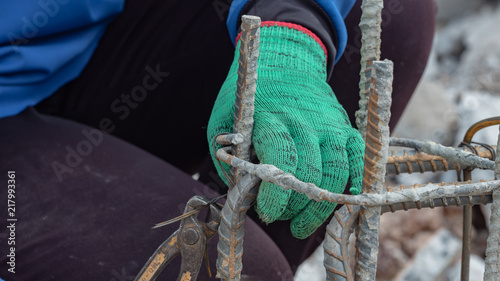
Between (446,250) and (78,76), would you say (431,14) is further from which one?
(446,250)

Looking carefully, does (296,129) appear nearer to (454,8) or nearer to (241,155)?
(241,155)

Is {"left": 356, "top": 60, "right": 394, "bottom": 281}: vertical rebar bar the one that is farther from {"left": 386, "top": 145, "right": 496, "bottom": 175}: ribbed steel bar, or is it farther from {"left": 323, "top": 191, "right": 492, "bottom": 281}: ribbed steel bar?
{"left": 386, "top": 145, "right": 496, "bottom": 175}: ribbed steel bar

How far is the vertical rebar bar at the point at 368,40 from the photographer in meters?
0.58

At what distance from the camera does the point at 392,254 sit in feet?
5.56

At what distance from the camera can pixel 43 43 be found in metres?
0.79

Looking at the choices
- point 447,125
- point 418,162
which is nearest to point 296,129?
point 418,162

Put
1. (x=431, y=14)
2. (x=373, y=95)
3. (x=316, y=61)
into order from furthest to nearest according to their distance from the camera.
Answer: (x=431, y=14), (x=316, y=61), (x=373, y=95)

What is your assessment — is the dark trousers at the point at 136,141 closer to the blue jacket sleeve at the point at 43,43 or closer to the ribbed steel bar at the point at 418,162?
the blue jacket sleeve at the point at 43,43

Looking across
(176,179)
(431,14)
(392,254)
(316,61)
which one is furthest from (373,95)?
(392,254)

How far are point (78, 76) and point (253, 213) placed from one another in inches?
13.6

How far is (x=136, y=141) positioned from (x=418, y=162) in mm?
A: 484

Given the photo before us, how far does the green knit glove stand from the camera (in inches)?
21.3

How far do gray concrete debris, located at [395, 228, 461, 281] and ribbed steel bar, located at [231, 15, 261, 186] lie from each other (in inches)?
47.5

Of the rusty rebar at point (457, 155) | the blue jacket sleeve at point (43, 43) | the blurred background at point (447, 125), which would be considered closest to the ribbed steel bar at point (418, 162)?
the rusty rebar at point (457, 155)
